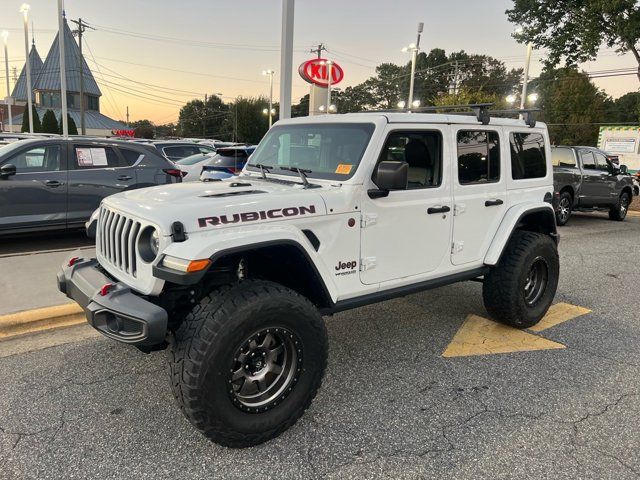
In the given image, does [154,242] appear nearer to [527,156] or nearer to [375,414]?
[375,414]

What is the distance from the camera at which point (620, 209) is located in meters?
13.2

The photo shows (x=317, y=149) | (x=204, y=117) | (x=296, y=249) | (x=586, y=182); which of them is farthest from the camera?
(x=204, y=117)

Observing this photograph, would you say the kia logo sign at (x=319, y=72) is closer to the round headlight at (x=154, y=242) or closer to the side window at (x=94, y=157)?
the side window at (x=94, y=157)

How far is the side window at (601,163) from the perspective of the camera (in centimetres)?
1251

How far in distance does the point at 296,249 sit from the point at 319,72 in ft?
33.0

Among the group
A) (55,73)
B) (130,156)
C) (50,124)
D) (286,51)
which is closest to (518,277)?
(130,156)

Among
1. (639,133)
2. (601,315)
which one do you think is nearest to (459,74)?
(639,133)

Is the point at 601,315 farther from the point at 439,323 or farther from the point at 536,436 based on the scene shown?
the point at 536,436

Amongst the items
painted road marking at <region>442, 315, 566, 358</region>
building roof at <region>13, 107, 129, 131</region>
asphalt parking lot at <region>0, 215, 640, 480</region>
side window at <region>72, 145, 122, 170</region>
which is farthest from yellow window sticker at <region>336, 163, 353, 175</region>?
building roof at <region>13, 107, 129, 131</region>

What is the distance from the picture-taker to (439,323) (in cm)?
476

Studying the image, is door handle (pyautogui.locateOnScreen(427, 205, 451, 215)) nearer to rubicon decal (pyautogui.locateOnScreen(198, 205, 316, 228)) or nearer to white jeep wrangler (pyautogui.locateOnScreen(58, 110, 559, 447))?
white jeep wrangler (pyautogui.locateOnScreen(58, 110, 559, 447))

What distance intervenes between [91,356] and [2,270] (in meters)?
2.83

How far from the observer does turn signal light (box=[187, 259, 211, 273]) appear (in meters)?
2.45

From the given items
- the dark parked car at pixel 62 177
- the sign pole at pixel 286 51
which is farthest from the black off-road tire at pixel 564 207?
the dark parked car at pixel 62 177
